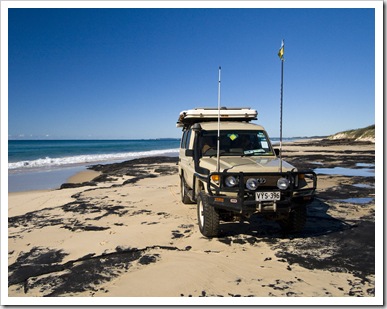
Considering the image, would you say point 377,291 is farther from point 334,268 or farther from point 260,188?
point 260,188

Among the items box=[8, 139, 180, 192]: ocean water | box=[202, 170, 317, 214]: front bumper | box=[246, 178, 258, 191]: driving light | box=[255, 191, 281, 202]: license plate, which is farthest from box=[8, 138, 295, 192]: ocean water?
box=[255, 191, 281, 202]: license plate

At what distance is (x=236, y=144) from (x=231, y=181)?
5.53ft

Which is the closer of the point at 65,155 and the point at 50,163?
the point at 50,163

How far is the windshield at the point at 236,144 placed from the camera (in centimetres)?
630

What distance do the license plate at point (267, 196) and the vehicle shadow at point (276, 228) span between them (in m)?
1.00

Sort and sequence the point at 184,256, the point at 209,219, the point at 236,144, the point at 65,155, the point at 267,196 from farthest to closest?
1. the point at 65,155
2. the point at 236,144
3. the point at 209,219
4. the point at 267,196
5. the point at 184,256

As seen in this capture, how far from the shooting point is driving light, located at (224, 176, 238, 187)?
16.0ft

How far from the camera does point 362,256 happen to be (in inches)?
179

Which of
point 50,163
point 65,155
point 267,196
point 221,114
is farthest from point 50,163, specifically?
point 267,196

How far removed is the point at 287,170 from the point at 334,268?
1.65 metres

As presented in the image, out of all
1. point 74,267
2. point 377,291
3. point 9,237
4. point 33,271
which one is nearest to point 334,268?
point 377,291

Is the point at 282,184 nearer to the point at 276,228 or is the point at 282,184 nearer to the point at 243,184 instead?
the point at 243,184

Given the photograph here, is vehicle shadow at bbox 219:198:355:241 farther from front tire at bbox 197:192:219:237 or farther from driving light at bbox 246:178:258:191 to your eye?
driving light at bbox 246:178:258:191

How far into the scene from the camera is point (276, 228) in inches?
232
